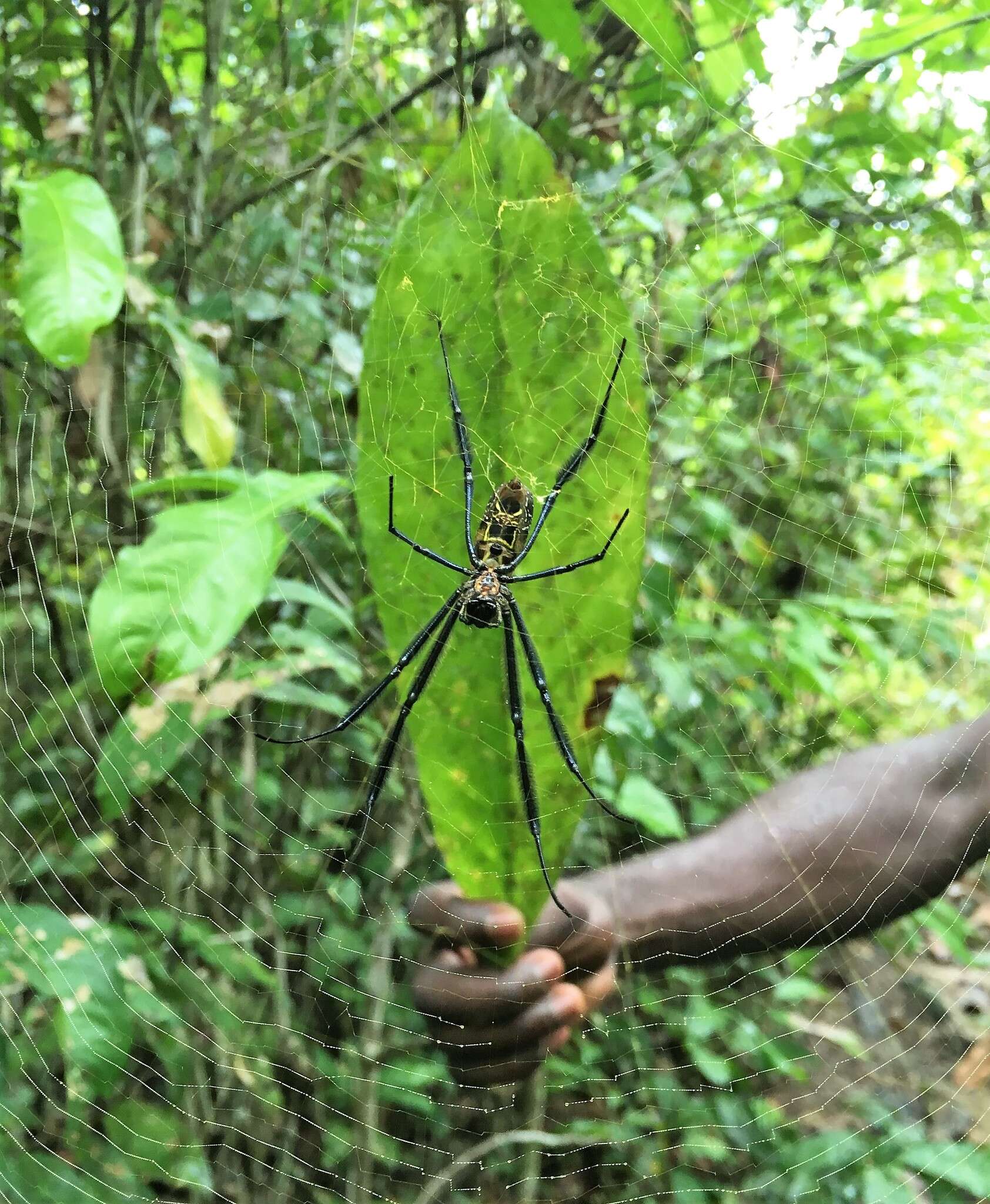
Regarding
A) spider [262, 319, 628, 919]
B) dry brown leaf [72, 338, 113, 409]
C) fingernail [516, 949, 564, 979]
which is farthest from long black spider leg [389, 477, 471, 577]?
dry brown leaf [72, 338, 113, 409]

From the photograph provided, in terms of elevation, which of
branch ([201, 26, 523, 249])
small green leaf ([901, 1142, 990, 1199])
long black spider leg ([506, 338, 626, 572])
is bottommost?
small green leaf ([901, 1142, 990, 1199])

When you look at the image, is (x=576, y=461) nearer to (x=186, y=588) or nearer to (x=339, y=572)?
(x=186, y=588)

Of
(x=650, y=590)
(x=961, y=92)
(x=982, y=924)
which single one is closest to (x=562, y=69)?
(x=961, y=92)

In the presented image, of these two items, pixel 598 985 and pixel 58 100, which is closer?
pixel 598 985

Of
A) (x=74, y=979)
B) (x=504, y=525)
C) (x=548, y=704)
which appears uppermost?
(x=504, y=525)

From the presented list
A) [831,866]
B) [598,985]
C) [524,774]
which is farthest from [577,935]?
[831,866]

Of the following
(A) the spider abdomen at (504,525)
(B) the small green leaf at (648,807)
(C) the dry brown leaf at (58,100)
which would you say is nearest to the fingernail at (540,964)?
(B) the small green leaf at (648,807)

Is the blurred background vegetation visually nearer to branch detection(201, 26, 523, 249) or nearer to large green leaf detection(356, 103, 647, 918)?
branch detection(201, 26, 523, 249)
